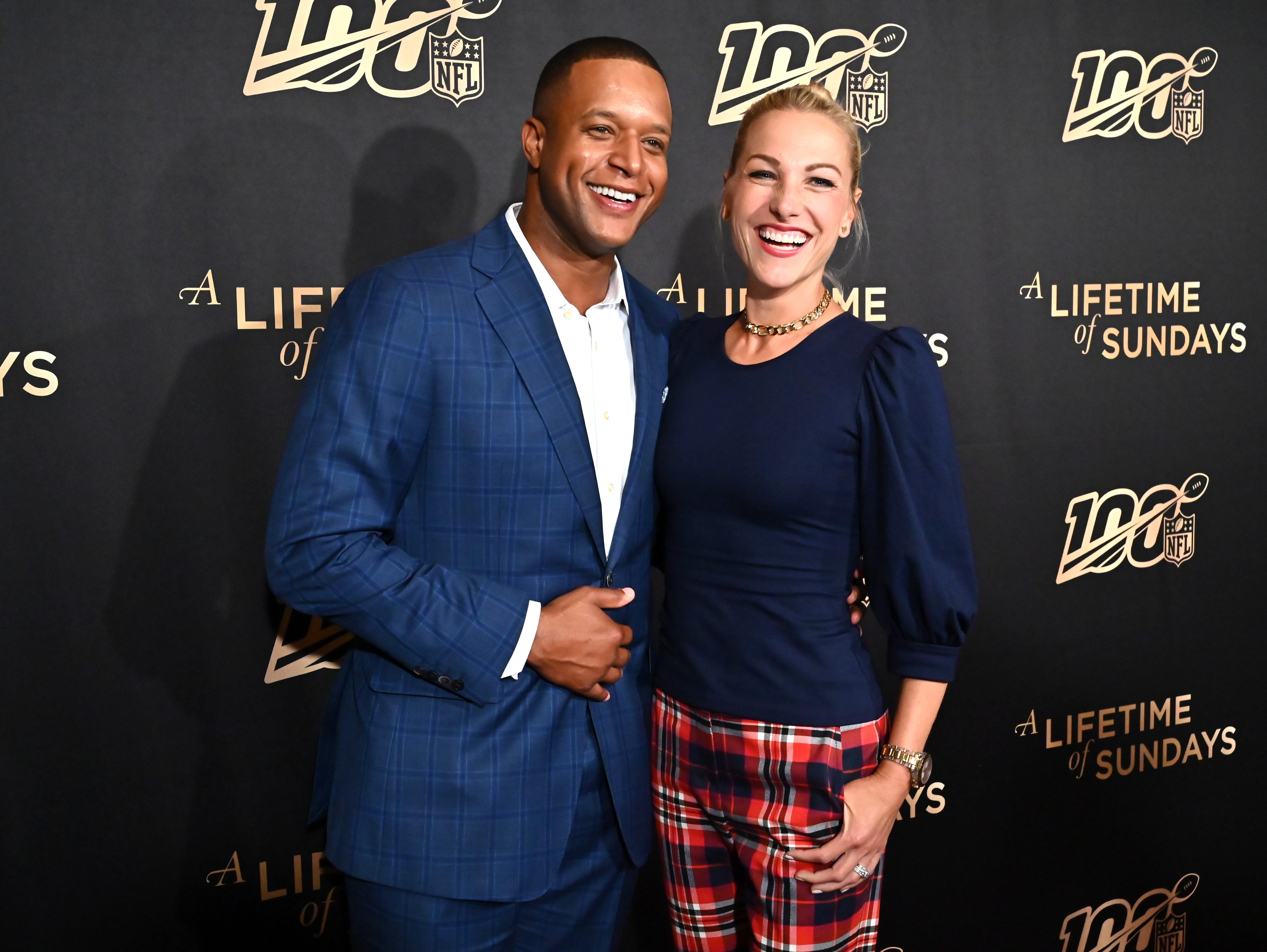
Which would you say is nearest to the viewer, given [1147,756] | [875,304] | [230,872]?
[230,872]

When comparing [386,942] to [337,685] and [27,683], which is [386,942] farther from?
[27,683]

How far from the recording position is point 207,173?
6.09ft

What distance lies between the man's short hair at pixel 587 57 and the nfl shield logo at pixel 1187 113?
169cm

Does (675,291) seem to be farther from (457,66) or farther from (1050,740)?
(1050,740)

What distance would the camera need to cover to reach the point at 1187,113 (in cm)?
257

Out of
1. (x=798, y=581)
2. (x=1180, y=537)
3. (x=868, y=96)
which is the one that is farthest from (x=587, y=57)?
(x=1180, y=537)

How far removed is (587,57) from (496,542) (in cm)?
71

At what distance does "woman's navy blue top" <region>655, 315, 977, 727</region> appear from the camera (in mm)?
1379

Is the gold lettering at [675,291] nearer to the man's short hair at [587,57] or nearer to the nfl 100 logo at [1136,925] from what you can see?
the man's short hair at [587,57]

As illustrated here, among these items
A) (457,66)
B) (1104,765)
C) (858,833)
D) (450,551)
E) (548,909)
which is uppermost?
(457,66)

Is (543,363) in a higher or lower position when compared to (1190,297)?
lower

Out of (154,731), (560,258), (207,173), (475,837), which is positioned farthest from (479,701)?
(207,173)

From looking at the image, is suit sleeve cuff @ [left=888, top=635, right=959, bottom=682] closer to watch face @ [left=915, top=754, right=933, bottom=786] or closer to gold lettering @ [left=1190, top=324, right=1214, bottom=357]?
watch face @ [left=915, top=754, right=933, bottom=786]

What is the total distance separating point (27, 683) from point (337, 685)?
69 cm
